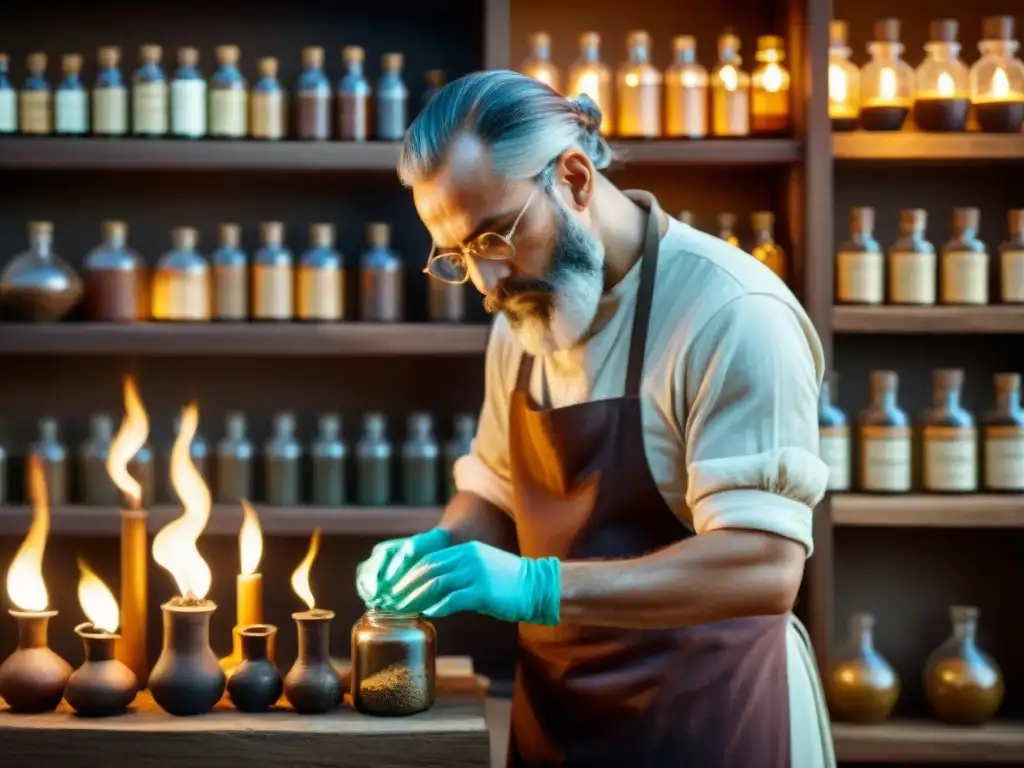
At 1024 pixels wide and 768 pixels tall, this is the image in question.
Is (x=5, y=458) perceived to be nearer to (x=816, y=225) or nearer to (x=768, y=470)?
(x=816, y=225)

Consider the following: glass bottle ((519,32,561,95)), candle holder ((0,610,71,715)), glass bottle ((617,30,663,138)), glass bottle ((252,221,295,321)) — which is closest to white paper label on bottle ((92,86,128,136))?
glass bottle ((252,221,295,321))

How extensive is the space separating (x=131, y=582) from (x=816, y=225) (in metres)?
1.56

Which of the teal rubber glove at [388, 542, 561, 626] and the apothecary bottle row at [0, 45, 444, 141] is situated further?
the apothecary bottle row at [0, 45, 444, 141]

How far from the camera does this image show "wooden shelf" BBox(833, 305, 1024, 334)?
2.45 metres

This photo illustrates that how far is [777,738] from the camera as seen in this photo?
1345 millimetres

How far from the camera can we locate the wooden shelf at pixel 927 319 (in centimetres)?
245

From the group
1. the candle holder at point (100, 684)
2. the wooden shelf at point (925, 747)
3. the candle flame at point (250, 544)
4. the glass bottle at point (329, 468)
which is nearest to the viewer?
the candle holder at point (100, 684)

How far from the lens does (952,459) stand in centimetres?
247

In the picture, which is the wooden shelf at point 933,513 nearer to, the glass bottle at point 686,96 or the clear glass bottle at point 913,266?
the clear glass bottle at point 913,266

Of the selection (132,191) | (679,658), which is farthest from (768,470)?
(132,191)

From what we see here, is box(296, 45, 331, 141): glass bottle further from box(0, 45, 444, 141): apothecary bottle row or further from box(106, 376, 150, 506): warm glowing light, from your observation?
box(106, 376, 150, 506): warm glowing light

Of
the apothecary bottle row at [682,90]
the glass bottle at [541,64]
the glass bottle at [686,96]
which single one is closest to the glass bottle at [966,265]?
the apothecary bottle row at [682,90]

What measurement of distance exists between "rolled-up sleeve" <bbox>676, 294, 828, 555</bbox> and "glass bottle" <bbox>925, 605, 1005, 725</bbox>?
136 cm

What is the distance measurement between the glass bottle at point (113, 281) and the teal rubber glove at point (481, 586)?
1.45m
